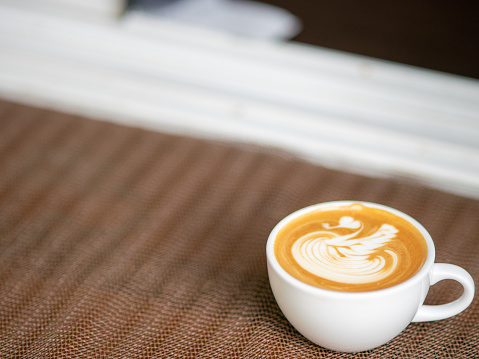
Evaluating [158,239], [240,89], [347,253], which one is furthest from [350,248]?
[240,89]

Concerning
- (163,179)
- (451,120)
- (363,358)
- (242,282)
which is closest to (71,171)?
(163,179)

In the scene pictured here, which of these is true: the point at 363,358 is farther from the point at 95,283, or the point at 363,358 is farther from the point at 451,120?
the point at 451,120

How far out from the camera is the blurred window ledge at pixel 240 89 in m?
0.78

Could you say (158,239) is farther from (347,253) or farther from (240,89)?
(240,89)

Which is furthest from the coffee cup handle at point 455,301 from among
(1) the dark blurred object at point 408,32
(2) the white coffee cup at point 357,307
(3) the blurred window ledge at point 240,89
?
(1) the dark blurred object at point 408,32

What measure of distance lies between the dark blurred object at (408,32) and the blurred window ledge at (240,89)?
119 mm

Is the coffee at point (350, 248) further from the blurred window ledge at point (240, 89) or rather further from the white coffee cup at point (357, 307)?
the blurred window ledge at point (240, 89)

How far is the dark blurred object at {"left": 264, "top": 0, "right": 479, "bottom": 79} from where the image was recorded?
95 cm

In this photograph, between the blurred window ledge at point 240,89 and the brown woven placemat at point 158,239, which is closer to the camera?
the brown woven placemat at point 158,239

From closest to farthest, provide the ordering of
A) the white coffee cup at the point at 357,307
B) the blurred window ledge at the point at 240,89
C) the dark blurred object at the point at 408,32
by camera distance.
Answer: the white coffee cup at the point at 357,307
the blurred window ledge at the point at 240,89
the dark blurred object at the point at 408,32

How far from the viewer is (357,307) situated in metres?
0.37

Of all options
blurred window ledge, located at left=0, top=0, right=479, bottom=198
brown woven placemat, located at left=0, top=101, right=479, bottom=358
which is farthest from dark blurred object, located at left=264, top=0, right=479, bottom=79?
brown woven placemat, located at left=0, top=101, right=479, bottom=358

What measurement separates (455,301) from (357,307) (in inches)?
4.1

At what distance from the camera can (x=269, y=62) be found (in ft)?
2.88
